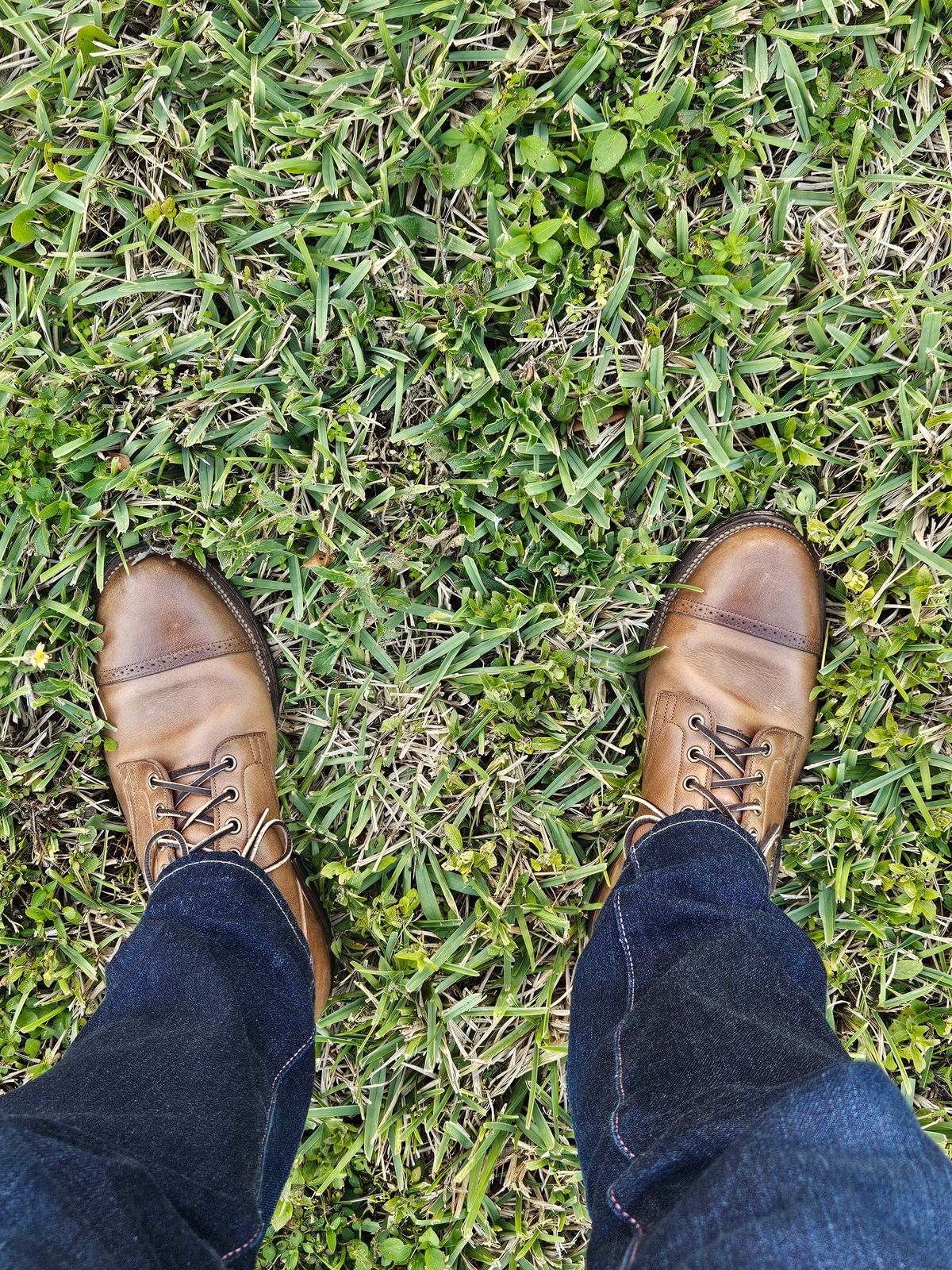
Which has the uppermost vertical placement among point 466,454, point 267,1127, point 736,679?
point 466,454

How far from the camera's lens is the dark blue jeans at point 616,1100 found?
1.03m

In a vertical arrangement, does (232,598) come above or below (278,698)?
above

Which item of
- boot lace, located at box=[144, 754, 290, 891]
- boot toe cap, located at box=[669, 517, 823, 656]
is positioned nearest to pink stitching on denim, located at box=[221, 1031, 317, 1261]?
boot lace, located at box=[144, 754, 290, 891]

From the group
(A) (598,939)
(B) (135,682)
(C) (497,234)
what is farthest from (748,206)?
(B) (135,682)

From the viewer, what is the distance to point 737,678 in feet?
6.82

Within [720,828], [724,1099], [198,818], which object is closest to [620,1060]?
[724,1099]

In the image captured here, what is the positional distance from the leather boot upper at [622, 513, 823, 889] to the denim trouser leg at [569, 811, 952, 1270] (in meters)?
0.12

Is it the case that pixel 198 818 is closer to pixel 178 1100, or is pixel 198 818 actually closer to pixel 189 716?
pixel 189 716

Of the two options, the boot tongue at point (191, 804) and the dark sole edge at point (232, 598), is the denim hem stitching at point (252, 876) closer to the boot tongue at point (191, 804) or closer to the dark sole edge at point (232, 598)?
the boot tongue at point (191, 804)

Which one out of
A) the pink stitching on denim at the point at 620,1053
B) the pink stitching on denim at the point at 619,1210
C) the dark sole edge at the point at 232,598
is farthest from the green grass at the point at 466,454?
the pink stitching on denim at the point at 619,1210

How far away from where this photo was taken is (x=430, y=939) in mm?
2076

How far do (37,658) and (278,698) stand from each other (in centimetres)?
54

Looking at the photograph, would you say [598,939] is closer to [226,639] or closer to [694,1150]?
[694,1150]

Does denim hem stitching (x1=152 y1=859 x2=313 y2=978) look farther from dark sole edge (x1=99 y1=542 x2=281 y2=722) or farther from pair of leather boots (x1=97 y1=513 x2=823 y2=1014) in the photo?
dark sole edge (x1=99 y1=542 x2=281 y2=722)
